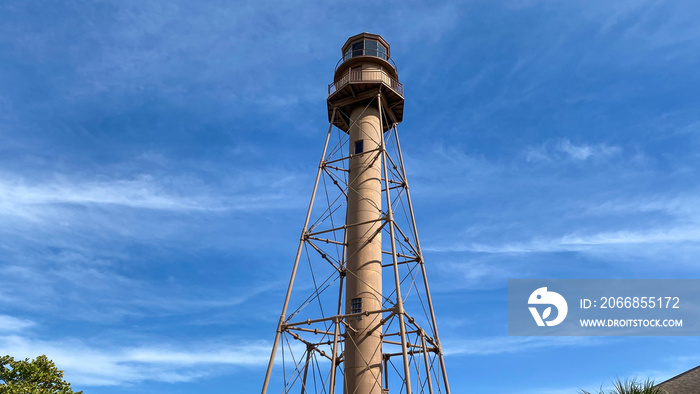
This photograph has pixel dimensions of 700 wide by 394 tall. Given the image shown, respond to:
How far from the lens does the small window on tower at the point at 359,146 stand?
1264 inches

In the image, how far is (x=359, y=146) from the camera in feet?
106

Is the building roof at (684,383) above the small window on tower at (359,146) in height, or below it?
below

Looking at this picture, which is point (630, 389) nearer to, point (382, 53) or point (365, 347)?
point (365, 347)

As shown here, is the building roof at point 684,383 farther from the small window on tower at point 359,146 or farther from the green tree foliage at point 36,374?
the green tree foliage at point 36,374

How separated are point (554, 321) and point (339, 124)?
54.4 ft

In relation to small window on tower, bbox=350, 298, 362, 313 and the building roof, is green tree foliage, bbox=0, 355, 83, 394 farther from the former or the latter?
the building roof

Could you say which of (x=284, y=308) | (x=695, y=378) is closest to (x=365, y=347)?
(x=284, y=308)

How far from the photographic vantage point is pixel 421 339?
2634cm

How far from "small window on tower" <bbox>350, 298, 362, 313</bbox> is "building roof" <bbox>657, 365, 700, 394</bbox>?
1485cm

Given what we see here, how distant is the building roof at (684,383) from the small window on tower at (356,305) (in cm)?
1485

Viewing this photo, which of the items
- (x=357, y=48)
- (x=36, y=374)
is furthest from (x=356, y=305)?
(x=36, y=374)

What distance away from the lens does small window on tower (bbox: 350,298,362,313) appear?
27.7 meters

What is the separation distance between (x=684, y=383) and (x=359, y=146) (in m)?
20.6

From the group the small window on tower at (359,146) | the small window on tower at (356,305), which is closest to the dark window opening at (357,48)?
the small window on tower at (359,146)
